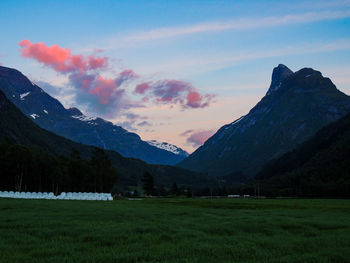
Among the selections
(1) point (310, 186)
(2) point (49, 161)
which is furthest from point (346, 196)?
(2) point (49, 161)

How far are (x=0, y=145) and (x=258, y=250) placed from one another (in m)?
119

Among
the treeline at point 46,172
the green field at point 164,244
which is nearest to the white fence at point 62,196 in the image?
the treeline at point 46,172

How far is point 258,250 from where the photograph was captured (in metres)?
19.2

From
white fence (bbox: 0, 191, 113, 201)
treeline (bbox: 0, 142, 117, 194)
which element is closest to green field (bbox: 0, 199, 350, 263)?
white fence (bbox: 0, 191, 113, 201)

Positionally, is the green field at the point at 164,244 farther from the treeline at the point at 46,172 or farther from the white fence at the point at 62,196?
the treeline at the point at 46,172

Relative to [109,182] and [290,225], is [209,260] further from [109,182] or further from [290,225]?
[109,182]

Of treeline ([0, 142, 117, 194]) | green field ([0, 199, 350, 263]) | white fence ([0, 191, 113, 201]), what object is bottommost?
green field ([0, 199, 350, 263])

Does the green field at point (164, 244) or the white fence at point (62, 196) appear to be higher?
the white fence at point (62, 196)

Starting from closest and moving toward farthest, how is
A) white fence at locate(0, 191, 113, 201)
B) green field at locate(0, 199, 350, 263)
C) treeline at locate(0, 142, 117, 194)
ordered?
green field at locate(0, 199, 350, 263)
white fence at locate(0, 191, 113, 201)
treeline at locate(0, 142, 117, 194)

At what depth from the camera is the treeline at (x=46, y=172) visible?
380ft

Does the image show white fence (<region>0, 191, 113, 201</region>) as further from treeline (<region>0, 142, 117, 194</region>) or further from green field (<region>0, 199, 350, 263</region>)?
green field (<region>0, 199, 350, 263</region>)

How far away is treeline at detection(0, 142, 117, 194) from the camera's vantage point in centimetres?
11594

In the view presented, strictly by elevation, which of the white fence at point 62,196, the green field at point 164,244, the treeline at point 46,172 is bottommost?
the green field at point 164,244

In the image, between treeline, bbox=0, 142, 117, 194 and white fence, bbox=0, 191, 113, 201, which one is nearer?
white fence, bbox=0, 191, 113, 201
